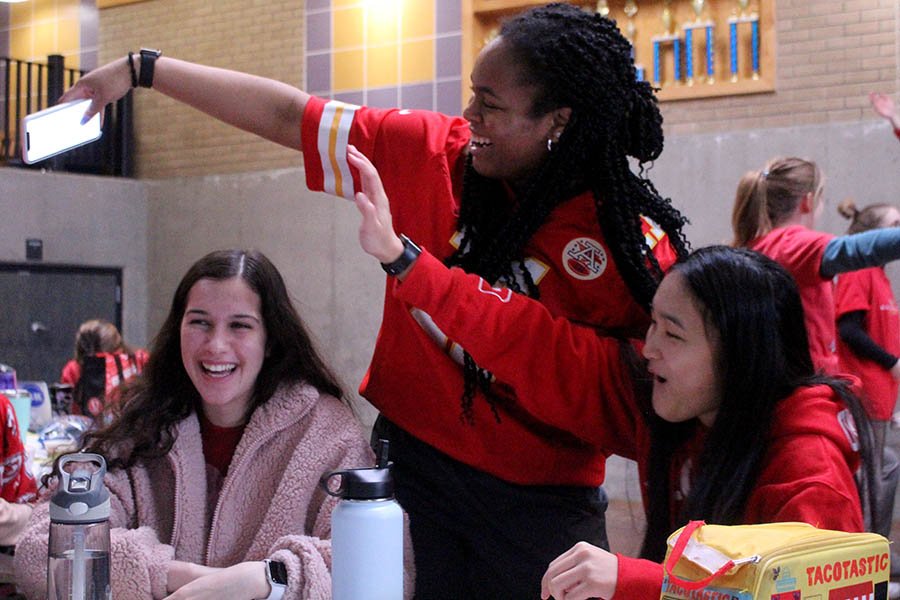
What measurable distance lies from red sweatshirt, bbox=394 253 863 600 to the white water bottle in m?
0.27

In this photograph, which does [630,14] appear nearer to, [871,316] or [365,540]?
[871,316]

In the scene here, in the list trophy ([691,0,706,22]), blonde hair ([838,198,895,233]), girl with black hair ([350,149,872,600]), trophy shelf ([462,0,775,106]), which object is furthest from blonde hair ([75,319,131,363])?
trophy ([691,0,706,22])

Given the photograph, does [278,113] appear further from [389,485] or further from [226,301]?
[389,485]

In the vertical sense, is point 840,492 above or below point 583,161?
below

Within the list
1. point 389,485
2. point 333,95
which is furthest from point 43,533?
point 333,95

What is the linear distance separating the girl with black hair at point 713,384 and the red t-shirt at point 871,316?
255 centimetres

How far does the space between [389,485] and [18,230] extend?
783cm

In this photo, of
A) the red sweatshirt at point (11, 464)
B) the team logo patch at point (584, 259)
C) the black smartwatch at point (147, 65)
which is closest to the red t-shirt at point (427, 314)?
the team logo patch at point (584, 259)

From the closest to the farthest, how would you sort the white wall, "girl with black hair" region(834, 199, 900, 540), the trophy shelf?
"girl with black hair" region(834, 199, 900, 540) < the white wall < the trophy shelf

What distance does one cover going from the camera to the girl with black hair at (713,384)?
4.46 feet

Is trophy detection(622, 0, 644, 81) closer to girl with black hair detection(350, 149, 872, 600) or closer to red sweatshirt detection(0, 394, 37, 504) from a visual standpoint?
red sweatshirt detection(0, 394, 37, 504)

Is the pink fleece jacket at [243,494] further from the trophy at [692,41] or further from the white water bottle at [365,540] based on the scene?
the trophy at [692,41]

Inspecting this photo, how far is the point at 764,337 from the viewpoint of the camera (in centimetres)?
144

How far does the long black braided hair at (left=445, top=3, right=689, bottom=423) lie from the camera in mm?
1652
